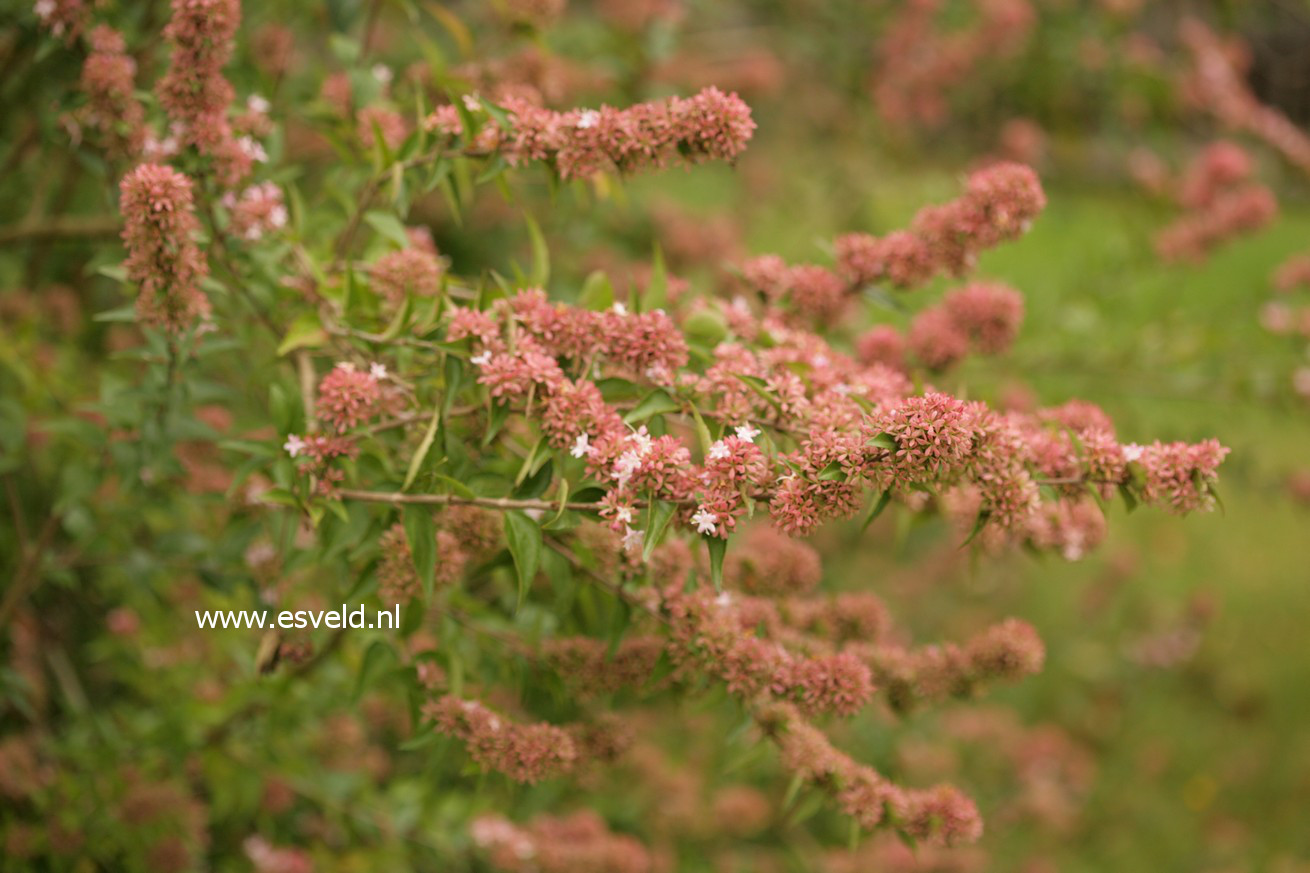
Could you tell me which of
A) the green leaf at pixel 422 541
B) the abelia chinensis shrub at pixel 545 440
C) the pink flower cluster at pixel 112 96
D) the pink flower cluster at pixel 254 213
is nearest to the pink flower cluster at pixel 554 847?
the abelia chinensis shrub at pixel 545 440

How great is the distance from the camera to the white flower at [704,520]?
4.50 ft

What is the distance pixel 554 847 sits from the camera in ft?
8.13

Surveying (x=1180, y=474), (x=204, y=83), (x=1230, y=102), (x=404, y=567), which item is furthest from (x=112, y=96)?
(x=1230, y=102)

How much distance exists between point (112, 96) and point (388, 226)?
1.75 feet

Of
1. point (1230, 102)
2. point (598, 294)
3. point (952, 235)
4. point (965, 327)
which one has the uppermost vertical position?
point (1230, 102)

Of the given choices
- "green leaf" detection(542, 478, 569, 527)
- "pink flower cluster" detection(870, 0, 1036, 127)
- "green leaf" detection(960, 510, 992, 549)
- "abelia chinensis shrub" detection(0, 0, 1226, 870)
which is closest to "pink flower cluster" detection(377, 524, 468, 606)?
"abelia chinensis shrub" detection(0, 0, 1226, 870)

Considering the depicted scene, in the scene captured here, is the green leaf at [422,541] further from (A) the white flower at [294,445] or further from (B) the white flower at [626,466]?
(B) the white flower at [626,466]

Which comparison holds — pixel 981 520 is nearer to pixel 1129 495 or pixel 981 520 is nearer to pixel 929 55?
pixel 1129 495

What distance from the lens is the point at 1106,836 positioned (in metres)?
4.27

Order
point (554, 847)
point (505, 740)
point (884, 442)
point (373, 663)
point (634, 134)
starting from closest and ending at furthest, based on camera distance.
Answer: point (884, 442) → point (634, 134) → point (505, 740) → point (373, 663) → point (554, 847)

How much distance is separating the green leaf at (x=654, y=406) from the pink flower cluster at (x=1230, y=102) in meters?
3.51

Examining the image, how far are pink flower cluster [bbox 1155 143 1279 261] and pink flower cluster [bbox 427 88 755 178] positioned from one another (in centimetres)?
250

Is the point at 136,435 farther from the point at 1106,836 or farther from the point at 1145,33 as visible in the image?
the point at 1145,33

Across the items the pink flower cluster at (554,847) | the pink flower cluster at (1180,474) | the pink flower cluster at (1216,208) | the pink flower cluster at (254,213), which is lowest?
the pink flower cluster at (554,847)
